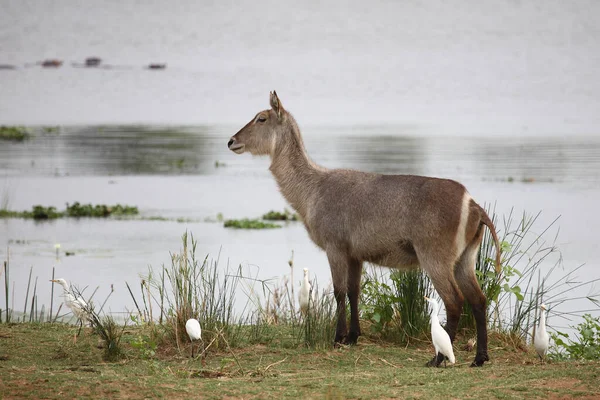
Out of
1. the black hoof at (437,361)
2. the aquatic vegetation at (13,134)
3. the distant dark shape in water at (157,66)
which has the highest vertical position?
the distant dark shape in water at (157,66)

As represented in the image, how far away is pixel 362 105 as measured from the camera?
57.6m

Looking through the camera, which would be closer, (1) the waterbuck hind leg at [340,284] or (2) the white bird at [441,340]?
(2) the white bird at [441,340]

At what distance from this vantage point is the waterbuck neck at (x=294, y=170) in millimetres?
8898

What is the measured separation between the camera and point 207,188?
70.3 ft

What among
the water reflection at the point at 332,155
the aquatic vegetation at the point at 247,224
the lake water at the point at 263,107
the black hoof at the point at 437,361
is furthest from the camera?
the water reflection at the point at 332,155

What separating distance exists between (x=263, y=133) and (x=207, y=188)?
12248 millimetres

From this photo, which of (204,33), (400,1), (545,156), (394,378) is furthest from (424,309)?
(400,1)

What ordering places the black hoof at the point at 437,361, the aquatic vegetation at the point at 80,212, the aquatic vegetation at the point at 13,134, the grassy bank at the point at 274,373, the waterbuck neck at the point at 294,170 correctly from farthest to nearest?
the aquatic vegetation at the point at 13,134 < the aquatic vegetation at the point at 80,212 < the waterbuck neck at the point at 294,170 < the black hoof at the point at 437,361 < the grassy bank at the point at 274,373

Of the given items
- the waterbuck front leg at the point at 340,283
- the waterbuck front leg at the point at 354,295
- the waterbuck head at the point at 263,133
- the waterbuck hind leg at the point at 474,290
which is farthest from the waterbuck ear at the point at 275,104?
the waterbuck hind leg at the point at 474,290

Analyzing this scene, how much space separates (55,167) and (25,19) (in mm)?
103372

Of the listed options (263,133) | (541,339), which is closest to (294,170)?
(263,133)

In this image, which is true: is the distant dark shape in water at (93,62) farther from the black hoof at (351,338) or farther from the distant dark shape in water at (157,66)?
the black hoof at (351,338)

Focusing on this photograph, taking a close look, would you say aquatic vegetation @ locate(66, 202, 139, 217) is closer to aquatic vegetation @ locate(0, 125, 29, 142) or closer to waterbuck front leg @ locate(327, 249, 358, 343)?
waterbuck front leg @ locate(327, 249, 358, 343)

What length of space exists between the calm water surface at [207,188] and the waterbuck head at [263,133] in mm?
2078
